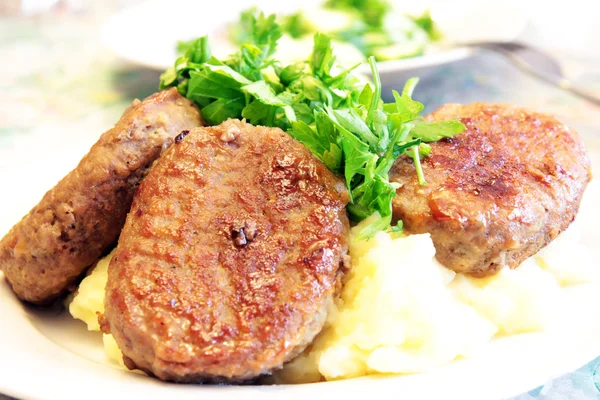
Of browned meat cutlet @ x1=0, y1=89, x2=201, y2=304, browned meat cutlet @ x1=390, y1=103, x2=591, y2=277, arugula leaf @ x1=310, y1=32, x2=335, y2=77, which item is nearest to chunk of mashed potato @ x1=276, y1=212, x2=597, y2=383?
browned meat cutlet @ x1=390, y1=103, x2=591, y2=277

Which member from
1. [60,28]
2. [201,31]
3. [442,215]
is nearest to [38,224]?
[442,215]

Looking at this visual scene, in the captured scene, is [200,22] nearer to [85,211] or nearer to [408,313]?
[85,211]

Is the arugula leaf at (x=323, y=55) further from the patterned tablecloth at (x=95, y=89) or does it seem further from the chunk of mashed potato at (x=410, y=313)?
the patterned tablecloth at (x=95, y=89)

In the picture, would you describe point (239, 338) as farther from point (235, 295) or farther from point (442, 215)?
point (442, 215)

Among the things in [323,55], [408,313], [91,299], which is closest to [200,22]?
[323,55]

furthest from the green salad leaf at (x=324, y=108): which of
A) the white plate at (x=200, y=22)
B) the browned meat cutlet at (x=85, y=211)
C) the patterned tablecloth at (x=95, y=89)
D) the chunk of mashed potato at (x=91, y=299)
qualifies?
the white plate at (x=200, y=22)

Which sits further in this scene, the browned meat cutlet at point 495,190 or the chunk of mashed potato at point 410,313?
the browned meat cutlet at point 495,190
